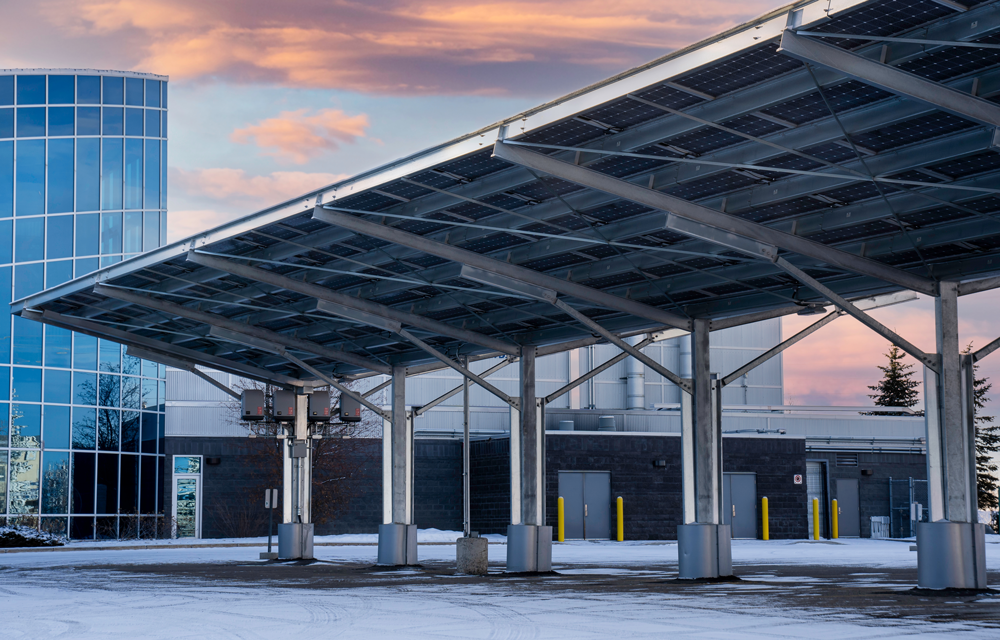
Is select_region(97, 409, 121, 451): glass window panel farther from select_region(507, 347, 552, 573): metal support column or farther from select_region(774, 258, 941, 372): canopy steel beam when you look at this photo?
select_region(774, 258, 941, 372): canopy steel beam

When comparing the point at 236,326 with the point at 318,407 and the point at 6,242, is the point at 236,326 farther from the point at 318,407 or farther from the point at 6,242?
the point at 6,242

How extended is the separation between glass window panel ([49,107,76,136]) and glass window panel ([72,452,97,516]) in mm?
13129

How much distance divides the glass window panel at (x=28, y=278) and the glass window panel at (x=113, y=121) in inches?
244

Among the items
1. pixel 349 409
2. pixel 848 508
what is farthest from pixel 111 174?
pixel 848 508

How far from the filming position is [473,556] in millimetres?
23062

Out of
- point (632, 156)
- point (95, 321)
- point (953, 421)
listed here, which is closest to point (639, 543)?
point (95, 321)

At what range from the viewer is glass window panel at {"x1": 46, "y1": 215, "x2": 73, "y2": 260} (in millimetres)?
47719

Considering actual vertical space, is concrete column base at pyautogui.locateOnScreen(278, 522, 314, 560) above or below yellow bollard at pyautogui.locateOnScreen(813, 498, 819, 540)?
above

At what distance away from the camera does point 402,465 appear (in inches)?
1035

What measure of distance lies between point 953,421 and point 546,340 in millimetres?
9090

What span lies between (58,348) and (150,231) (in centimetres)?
607

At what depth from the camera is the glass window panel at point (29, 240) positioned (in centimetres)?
4753

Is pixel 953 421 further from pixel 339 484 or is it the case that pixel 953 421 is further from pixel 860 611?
pixel 339 484

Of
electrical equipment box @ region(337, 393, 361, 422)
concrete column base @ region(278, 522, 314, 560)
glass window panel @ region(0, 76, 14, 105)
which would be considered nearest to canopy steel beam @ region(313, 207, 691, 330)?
electrical equipment box @ region(337, 393, 361, 422)
